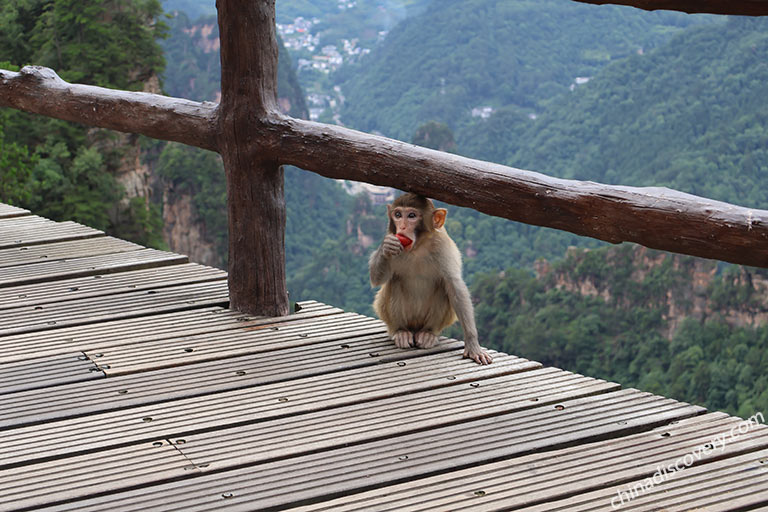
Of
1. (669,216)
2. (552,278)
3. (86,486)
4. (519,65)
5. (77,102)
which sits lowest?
(552,278)

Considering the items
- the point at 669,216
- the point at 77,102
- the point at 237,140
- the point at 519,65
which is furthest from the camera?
the point at 519,65

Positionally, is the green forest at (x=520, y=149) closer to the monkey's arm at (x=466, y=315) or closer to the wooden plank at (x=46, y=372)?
the wooden plank at (x=46, y=372)

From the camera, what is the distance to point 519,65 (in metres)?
60.2

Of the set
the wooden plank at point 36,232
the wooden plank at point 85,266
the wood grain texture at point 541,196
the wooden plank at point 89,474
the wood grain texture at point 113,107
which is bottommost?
the wooden plank at point 89,474

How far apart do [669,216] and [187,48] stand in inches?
2145

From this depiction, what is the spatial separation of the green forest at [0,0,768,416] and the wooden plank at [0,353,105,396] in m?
9.15

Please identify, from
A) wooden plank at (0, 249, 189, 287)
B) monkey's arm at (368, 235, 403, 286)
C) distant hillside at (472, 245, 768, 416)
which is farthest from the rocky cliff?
monkey's arm at (368, 235, 403, 286)

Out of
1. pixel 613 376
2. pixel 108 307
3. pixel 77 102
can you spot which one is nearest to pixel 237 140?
pixel 108 307

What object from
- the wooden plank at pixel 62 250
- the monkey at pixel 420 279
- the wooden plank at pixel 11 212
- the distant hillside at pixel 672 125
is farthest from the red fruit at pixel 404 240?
the distant hillside at pixel 672 125

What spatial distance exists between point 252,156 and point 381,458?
4.92 ft

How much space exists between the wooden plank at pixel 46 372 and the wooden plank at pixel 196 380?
0.16 feet

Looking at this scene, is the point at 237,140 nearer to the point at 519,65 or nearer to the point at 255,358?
→ the point at 255,358

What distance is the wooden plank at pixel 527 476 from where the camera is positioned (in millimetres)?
2096

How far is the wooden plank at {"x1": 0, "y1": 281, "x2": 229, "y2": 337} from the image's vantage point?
348 centimetres
